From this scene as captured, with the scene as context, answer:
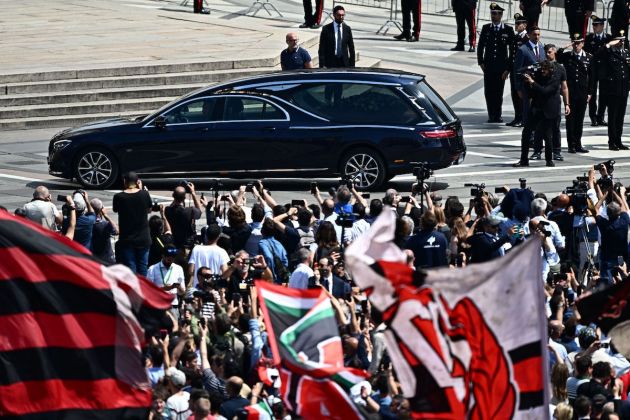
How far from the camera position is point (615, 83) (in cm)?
2738

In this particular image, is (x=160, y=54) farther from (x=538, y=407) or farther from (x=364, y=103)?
(x=538, y=407)

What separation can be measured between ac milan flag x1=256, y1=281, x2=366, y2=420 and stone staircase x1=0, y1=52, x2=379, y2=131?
18726mm

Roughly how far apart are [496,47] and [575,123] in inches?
109

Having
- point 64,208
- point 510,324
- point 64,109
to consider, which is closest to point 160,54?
point 64,109

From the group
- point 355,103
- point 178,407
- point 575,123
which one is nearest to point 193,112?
point 355,103

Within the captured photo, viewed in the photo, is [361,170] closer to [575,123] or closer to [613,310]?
[575,123]

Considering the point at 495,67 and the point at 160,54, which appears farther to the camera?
the point at 160,54

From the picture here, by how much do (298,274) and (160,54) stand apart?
16171mm

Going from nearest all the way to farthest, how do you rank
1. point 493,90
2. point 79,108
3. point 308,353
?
point 308,353, point 79,108, point 493,90

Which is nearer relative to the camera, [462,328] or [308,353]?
[462,328]

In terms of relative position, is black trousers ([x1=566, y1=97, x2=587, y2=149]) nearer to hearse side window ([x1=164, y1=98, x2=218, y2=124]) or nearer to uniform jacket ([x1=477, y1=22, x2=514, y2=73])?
uniform jacket ([x1=477, y1=22, x2=514, y2=73])

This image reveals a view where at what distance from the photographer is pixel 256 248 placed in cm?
1769

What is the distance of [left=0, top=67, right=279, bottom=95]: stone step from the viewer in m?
29.4

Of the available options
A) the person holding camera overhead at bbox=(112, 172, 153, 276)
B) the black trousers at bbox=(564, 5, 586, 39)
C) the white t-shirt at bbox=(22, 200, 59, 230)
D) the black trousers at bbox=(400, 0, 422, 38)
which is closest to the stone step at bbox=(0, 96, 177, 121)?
the black trousers at bbox=(400, 0, 422, 38)
